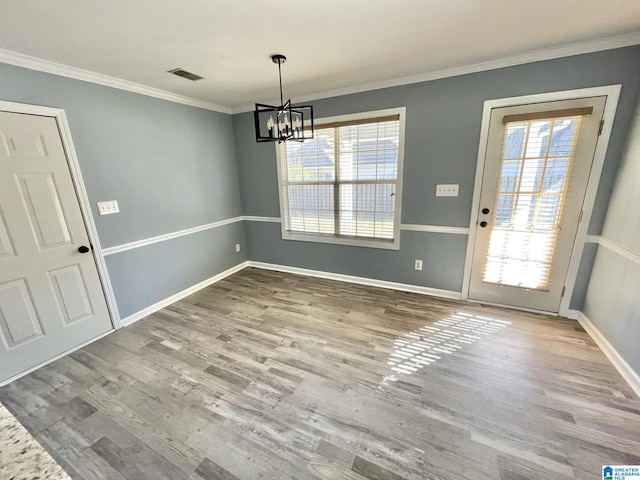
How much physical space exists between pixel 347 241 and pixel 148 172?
8.08ft

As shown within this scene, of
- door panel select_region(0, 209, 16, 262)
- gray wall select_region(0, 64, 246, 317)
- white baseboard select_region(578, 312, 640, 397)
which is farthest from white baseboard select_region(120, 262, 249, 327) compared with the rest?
white baseboard select_region(578, 312, 640, 397)

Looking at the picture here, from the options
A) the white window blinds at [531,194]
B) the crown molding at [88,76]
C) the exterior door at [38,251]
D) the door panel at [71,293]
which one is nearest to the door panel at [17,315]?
the exterior door at [38,251]

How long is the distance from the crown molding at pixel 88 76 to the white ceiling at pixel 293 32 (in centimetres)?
6

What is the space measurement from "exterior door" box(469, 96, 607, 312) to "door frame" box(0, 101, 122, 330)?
12.6ft

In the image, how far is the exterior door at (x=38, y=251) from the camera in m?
1.99

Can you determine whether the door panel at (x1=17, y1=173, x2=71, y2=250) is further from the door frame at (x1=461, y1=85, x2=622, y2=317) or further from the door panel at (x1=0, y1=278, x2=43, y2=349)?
the door frame at (x1=461, y1=85, x2=622, y2=317)

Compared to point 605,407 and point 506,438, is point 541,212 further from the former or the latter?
point 506,438

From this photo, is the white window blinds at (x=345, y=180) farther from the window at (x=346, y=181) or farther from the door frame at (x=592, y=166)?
the door frame at (x=592, y=166)

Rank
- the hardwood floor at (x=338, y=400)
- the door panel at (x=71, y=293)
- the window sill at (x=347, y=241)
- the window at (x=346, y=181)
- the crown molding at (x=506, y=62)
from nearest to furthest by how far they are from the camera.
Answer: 1. the hardwood floor at (x=338, y=400)
2. the crown molding at (x=506, y=62)
3. the door panel at (x=71, y=293)
4. the window at (x=346, y=181)
5. the window sill at (x=347, y=241)

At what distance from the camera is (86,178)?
7.84 ft

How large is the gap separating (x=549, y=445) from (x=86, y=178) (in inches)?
155

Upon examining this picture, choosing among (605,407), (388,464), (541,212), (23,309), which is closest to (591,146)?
(541,212)

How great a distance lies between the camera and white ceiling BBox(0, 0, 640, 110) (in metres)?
1.52

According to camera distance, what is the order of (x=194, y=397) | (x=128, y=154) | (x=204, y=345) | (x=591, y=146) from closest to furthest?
(x=194, y=397) < (x=591, y=146) < (x=204, y=345) < (x=128, y=154)
